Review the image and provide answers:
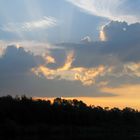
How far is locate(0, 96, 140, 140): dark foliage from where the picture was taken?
3076 inches

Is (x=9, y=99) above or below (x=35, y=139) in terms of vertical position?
above

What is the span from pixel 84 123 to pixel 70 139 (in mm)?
39530

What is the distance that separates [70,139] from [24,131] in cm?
1300

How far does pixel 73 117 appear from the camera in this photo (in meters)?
111

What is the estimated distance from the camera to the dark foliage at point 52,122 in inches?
3076

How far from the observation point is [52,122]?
101 metres

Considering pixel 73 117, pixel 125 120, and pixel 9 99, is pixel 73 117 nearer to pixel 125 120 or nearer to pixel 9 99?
pixel 9 99

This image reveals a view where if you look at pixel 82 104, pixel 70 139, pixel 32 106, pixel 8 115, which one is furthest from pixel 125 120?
pixel 70 139

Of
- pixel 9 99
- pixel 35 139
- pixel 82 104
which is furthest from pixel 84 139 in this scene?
pixel 82 104

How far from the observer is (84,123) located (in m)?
110

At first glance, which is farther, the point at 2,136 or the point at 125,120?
the point at 125,120

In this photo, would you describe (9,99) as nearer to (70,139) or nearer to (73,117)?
(73,117)

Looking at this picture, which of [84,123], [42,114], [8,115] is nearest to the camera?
[8,115]

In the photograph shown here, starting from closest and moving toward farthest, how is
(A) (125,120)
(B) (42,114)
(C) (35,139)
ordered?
1. (C) (35,139)
2. (B) (42,114)
3. (A) (125,120)
